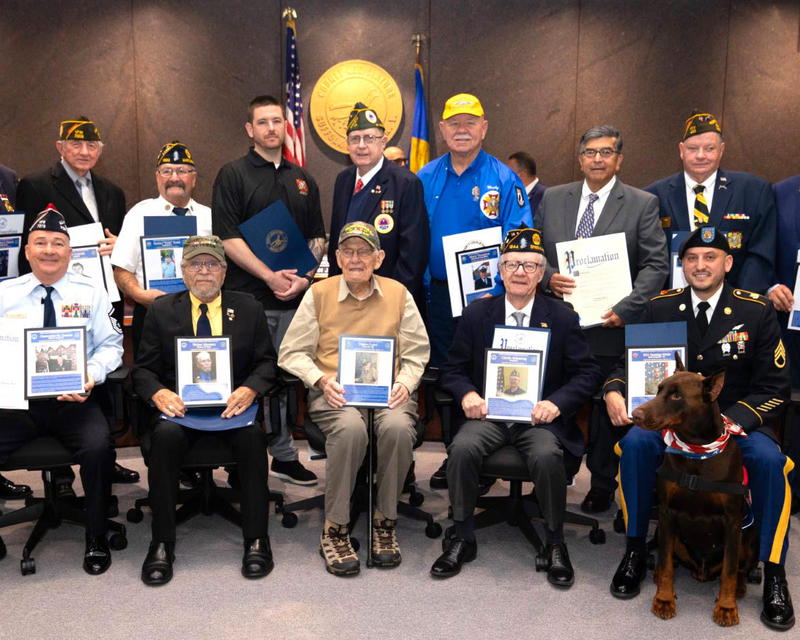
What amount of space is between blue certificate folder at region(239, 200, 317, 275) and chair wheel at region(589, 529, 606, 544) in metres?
Answer: 2.02

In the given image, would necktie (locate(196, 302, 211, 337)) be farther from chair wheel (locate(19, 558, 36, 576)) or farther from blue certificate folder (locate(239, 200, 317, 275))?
chair wheel (locate(19, 558, 36, 576))

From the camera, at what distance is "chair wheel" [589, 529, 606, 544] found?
11.3ft

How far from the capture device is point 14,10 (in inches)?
271

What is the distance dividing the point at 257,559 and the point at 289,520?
484 millimetres

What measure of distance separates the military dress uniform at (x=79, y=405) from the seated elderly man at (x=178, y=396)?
0.20 meters

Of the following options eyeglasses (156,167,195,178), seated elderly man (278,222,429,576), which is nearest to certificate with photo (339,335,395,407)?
seated elderly man (278,222,429,576)

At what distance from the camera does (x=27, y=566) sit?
3100mm

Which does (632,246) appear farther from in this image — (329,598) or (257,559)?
Result: (257,559)

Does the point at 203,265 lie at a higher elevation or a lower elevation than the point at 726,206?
lower

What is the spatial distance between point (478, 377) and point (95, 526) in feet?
6.01

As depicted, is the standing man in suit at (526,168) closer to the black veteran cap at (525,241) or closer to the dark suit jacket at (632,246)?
the dark suit jacket at (632,246)

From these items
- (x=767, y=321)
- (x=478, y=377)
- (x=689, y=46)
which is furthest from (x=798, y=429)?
(x=689, y=46)

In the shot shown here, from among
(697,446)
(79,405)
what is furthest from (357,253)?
(697,446)

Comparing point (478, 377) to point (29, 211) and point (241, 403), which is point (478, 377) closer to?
point (241, 403)
